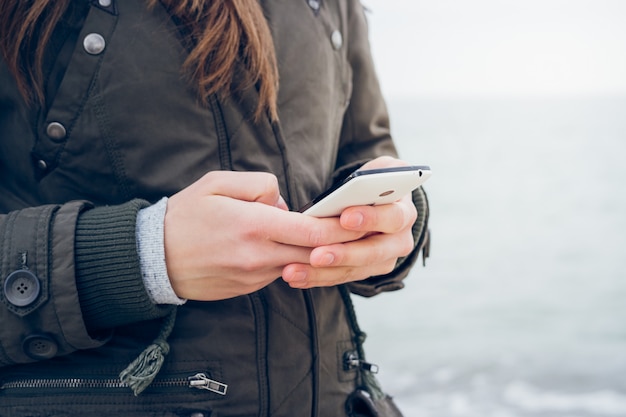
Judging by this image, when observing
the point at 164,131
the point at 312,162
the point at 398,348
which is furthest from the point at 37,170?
the point at 398,348

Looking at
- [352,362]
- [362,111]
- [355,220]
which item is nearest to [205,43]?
[355,220]

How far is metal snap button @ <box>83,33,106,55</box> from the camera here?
3.47 ft

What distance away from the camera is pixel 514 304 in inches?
→ 287

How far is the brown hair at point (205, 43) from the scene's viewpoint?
1.06 m

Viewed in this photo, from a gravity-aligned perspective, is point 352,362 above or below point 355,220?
below

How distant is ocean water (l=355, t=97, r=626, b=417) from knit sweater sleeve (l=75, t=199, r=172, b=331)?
3.88m

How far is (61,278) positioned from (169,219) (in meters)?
0.17

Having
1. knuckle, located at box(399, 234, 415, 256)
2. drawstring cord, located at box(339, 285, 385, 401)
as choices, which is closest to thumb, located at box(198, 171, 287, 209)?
knuckle, located at box(399, 234, 415, 256)

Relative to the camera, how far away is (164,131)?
110cm

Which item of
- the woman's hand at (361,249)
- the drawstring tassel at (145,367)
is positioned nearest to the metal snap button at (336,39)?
the woman's hand at (361,249)

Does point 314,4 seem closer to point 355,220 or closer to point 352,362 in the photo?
point 355,220

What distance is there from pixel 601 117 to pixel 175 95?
32038 millimetres

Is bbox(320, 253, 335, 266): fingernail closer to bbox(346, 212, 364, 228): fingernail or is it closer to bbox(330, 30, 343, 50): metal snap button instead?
bbox(346, 212, 364, 228): fingernail

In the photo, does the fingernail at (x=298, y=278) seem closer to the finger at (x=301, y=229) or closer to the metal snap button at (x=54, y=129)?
the finger at (x=301, y=229)
